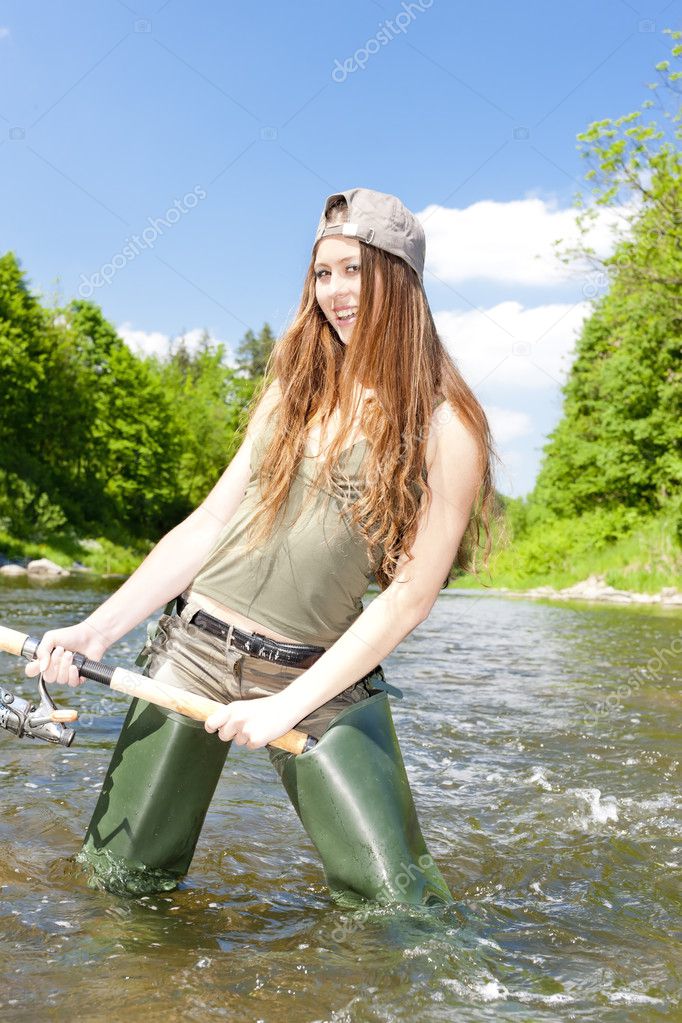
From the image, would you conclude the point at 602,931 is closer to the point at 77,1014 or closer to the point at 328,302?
the point at 77,1014

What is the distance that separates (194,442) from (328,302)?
63859mm

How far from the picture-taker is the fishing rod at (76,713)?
2.95m

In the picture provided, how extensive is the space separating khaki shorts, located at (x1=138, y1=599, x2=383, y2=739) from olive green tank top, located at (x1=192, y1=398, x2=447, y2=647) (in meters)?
0.12

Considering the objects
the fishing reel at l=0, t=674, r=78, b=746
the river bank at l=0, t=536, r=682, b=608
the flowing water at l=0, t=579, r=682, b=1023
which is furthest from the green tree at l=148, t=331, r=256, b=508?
the fishing reel at l=0, t=674, r=78, b=746

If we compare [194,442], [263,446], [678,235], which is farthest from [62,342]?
[263,446]

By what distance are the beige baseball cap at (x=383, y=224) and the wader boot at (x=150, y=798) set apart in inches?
62.2

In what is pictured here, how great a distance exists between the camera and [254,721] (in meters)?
2.84

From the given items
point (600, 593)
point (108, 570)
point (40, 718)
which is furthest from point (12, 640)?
point (108, 570)

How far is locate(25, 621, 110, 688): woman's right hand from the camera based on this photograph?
3075mm

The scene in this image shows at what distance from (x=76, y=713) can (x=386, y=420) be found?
130cm

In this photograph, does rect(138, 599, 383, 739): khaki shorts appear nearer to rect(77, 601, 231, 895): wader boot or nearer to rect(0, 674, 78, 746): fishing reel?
rect(77, 601, 231, 895): wader boot

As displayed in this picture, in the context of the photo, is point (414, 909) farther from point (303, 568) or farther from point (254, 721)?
point (303, 568)

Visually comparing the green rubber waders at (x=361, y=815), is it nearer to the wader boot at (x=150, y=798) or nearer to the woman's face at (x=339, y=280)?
the wader boot at (x=150, y=798)

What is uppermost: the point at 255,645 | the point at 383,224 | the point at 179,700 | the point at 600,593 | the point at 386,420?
the point at 600,593
